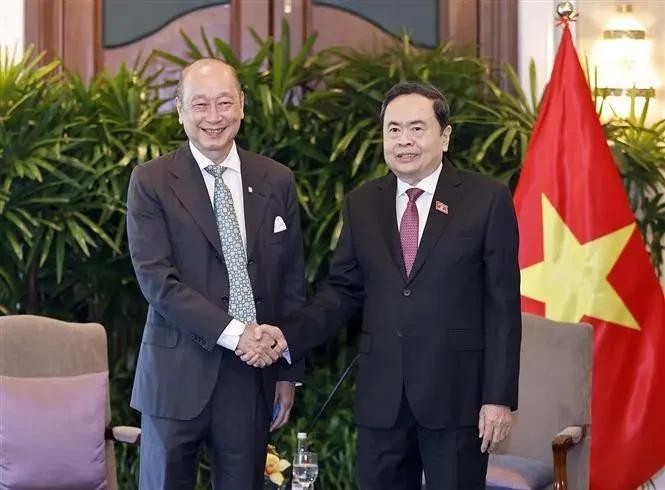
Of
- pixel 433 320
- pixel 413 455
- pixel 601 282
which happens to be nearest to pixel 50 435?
pixel 413 455

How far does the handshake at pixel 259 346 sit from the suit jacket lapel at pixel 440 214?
37 centimetres

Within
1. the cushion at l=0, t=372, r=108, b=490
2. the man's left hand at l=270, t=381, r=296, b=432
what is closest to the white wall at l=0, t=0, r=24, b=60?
the cushion at l=0, t=372, r=108, b=490

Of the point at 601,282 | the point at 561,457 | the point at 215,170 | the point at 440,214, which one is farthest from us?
the point at 601,282

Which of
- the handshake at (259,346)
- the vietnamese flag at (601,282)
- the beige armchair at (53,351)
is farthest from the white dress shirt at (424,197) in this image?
the vietnamese flag at (601,282)

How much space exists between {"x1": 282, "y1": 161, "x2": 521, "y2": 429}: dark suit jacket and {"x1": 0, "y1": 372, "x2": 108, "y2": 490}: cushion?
3.96ft

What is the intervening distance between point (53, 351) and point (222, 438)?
3.81 ft

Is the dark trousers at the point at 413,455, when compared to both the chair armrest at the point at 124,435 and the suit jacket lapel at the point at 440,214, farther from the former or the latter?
the chair armrest at the point at 124,435

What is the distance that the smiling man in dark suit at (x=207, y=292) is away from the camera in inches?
117

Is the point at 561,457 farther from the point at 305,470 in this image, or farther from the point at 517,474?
the point at 305,470

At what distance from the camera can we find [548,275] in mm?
4492

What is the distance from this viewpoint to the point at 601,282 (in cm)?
445

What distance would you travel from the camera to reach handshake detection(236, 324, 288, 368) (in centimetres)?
294

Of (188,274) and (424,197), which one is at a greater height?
(424,197)

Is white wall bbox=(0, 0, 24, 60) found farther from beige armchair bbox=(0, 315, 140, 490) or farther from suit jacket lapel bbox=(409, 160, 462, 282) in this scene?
suit jacket lapel bbox=(409, 160, 462, 282)
